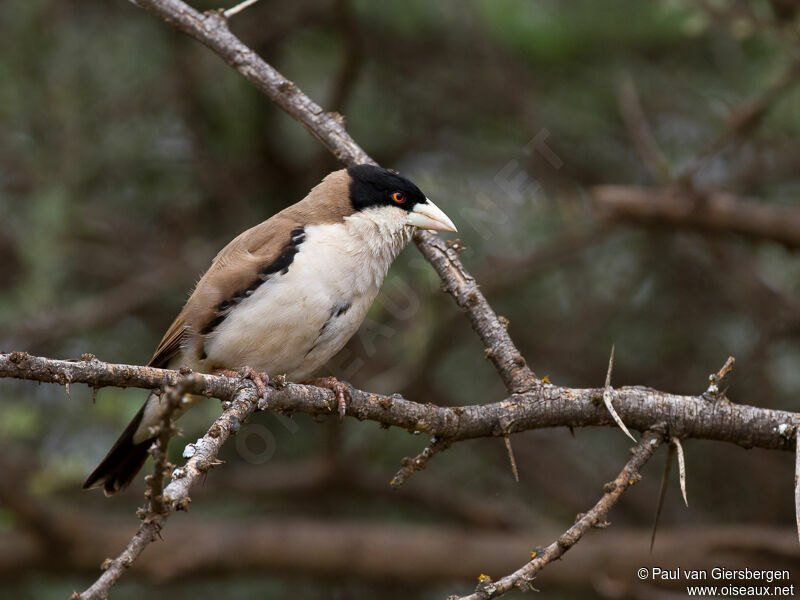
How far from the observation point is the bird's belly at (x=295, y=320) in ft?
10.6

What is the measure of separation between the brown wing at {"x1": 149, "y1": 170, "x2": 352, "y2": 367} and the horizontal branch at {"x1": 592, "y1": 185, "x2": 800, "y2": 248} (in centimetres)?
171

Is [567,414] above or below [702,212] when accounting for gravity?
below

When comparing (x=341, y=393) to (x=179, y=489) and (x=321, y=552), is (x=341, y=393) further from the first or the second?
(x=321, y=552)

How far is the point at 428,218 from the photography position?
356 cm

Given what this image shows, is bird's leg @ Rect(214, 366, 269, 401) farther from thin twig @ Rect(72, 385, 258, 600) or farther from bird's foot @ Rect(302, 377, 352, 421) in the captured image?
bird's foot @ Rect(302, 377, 352, 421)

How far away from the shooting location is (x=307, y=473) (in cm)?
562

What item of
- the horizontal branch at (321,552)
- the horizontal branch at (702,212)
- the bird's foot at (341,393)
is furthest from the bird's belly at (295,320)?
the horizontal branch at (321,552)

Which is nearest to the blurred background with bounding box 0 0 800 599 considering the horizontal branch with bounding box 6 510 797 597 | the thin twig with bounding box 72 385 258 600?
the horizontal branch with bounding box 6 510 797 597

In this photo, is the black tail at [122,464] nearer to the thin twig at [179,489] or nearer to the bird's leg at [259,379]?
the bird's leg at [259,379]

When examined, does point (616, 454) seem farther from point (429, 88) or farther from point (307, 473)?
point (429, 88)

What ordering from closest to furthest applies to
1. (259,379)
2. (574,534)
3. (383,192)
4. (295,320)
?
(574,534), (259,379), (295,320), (383,192)

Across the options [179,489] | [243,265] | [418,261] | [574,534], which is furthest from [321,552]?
[179,489]

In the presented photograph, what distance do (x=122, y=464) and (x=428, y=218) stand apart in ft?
5.14

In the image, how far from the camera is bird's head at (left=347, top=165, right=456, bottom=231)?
359 centimetres
